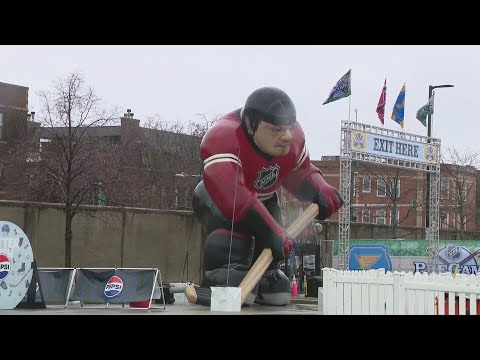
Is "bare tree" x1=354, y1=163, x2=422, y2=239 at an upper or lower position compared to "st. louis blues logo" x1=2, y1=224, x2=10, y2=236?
upper

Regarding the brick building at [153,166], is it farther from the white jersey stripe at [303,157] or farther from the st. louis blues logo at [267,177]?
the st. louis blues logo at [267,177]

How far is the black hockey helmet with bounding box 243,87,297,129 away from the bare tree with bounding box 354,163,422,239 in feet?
84.6

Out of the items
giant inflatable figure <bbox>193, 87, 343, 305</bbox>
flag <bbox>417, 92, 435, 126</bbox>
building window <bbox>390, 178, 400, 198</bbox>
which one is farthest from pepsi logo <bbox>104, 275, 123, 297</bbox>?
building window <bbox>390, 178, 400, 198</bbox>

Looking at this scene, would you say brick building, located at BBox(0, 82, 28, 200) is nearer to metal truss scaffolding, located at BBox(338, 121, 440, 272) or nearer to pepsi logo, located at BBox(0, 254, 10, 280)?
metal truss scaffolding, located at BBox(338, 121, 440, 272)

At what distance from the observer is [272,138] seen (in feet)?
52.2

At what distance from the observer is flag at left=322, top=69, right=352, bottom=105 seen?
24.9 m

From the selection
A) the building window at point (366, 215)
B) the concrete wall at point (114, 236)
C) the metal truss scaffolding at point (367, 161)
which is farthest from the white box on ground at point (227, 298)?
the building window at point (366, 215)

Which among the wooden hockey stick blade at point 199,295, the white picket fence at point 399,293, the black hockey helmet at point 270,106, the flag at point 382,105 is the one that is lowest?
the wooden hockey stick blade at point 199,295

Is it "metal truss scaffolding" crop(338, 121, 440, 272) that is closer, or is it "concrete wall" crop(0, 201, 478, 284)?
"metal truss scaffolding" crop(338, 121, 440, 272)

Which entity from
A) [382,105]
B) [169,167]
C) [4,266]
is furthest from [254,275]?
[169,167]

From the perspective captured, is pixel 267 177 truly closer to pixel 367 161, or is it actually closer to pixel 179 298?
pixel 179 298

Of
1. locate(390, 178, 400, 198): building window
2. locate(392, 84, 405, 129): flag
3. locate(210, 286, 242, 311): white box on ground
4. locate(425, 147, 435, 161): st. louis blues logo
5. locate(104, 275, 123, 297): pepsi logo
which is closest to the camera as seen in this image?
locate(210, 286, 242, 311): white box on ground

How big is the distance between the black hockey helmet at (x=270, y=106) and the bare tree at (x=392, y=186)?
2580 centimetres

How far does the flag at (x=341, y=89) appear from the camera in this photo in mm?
24852
